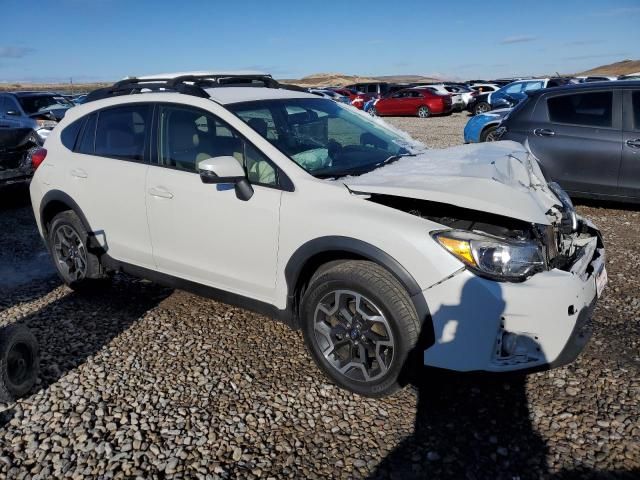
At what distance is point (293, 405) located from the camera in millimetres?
3129

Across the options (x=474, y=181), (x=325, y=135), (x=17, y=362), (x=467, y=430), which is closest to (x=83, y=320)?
(x=17, y=362)

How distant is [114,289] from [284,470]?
3.11 meters

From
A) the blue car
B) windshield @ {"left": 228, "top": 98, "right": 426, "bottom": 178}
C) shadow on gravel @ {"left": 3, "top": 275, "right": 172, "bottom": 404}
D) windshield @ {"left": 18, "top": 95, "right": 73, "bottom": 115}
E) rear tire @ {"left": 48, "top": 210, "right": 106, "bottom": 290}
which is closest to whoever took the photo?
windshield @ {"left": 228, "top": 98, "right": 426, "bottom": 178}

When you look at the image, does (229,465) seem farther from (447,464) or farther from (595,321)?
(595,321)

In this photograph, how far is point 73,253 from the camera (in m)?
4.78

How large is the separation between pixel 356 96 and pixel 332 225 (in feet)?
96.0

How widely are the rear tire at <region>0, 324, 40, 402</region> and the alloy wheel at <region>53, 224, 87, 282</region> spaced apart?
1343 millimetres

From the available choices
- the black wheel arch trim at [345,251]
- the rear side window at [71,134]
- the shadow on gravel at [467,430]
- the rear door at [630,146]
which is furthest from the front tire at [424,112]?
the shadow on gravel at [467,430]

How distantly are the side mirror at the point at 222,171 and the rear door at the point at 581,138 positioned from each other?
16.0 ft

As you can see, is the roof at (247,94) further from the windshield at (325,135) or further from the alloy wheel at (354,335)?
the alloy wheel at (354,335)

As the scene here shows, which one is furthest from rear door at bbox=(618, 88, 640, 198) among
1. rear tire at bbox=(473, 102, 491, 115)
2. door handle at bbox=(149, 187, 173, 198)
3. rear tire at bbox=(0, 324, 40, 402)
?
rear tire at bbox=(473, 102, 491, 115)

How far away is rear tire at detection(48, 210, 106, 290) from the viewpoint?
4.60m

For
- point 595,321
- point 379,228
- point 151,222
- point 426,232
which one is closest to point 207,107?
point 151,222

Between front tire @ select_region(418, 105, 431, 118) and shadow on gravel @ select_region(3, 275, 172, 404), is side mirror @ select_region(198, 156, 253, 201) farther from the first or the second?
front tire @ select_region(418, 105, 431, 118)
